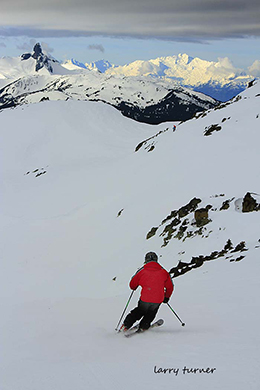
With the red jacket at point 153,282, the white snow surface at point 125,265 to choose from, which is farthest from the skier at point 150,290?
the white snow surface at point 125,265

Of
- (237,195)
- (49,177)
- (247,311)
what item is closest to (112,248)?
(237,195)

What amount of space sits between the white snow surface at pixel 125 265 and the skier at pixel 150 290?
0.45 metres

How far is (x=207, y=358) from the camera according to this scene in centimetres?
612

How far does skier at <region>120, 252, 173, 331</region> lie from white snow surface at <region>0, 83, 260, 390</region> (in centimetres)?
45

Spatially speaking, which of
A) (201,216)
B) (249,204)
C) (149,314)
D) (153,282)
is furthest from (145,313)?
(249,204)

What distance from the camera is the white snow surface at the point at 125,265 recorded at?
6078 mm

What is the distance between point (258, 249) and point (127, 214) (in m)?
14.2

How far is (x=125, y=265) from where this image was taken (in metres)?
19.4

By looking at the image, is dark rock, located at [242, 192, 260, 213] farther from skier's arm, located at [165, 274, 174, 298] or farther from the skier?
the skier

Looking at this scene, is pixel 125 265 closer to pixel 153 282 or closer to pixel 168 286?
pixel 168 286

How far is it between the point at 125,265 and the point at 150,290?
11741 millimetres

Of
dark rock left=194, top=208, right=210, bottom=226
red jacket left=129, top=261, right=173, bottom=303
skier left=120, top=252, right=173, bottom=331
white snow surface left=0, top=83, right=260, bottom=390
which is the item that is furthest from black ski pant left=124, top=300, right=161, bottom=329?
dark rock left=194, top=208, right=210, bottom=226

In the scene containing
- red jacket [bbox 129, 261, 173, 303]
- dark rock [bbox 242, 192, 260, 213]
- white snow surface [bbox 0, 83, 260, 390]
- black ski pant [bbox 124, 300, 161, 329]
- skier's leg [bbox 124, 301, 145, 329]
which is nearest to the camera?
white snow surface [bbox 0, 83, 260, 390]

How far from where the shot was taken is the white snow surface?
19.9ft
